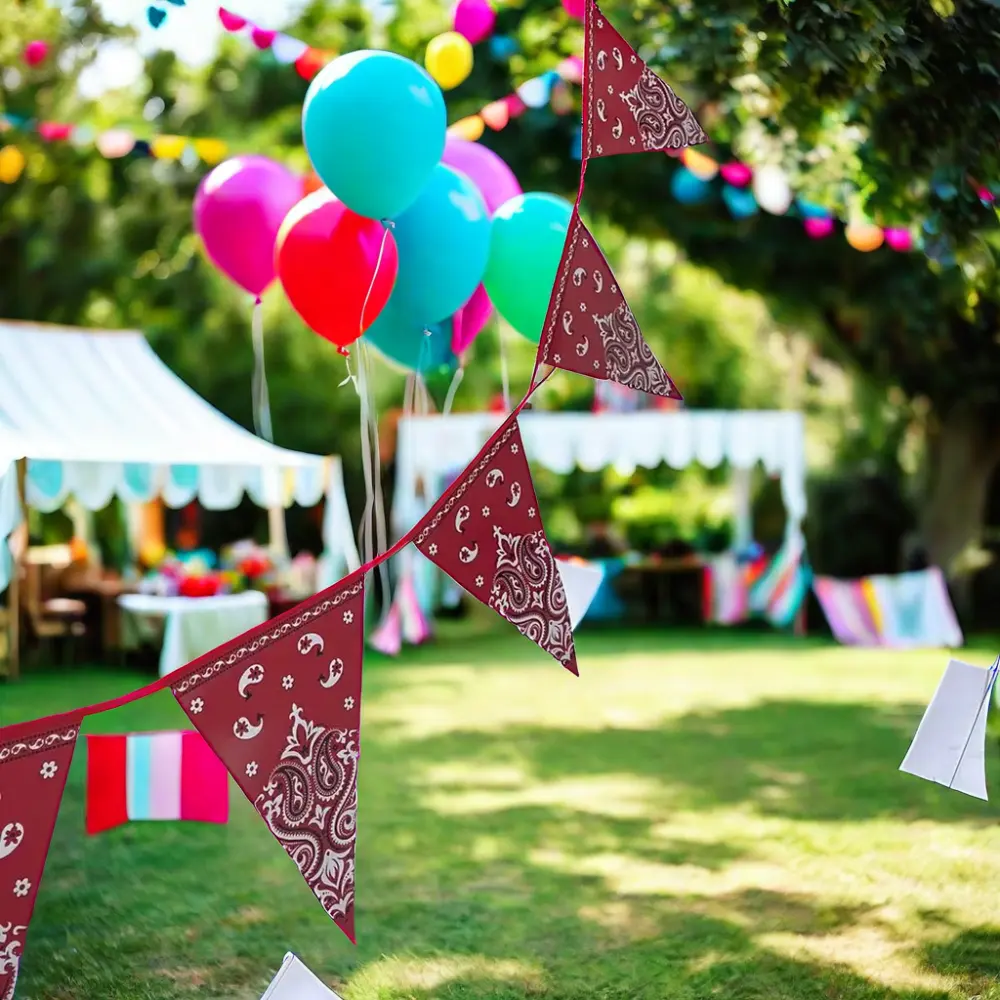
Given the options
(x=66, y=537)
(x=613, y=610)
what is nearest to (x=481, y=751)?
(x=613, y=610)

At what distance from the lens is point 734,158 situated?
870 centimetres

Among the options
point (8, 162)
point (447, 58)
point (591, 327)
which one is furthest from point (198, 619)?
point (591, 327)

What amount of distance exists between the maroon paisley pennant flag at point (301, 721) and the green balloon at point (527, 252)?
6.39 feet

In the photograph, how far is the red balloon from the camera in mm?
4148

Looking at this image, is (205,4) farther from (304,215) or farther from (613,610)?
(613,610)

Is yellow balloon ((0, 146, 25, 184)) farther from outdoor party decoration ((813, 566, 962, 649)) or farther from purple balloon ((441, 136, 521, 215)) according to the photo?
outdoor party decoration ((813, 566, 962, 649))

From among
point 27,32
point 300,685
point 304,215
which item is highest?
point 27,32

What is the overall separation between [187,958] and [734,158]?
667 centimetres

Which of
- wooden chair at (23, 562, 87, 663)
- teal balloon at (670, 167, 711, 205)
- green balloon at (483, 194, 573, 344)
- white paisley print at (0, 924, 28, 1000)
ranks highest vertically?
teal balloon at (670, 167, 711, 205)

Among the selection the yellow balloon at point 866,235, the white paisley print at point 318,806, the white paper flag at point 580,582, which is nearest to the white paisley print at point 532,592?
the white paisley print at point 318,806

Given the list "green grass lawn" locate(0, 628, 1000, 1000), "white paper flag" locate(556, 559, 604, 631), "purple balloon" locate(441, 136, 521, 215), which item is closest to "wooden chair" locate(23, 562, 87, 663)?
"green grass lawn" locate(0, 628, 1000, 1000)

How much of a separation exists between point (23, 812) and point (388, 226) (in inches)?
89.0

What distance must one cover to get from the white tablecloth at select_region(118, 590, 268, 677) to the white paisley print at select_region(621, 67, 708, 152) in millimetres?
6067

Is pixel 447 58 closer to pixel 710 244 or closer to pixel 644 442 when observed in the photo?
pixel 710 244
